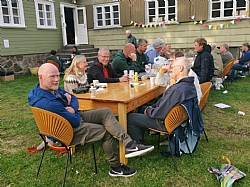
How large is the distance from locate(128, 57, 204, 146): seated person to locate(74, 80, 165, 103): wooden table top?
261 mm

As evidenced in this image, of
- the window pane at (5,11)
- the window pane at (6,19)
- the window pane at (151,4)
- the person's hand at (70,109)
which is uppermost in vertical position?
the window pane at (151,4)

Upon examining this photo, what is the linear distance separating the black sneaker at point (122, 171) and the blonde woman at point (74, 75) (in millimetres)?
1235

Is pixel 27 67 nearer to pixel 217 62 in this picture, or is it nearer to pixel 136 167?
pixel 217 62

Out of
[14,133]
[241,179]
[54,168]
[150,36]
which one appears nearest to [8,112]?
[14,133]

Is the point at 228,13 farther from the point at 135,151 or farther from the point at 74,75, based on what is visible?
the point at 135,151

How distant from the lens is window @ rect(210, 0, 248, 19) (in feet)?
29.8

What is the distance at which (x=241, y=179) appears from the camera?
2.40 metres

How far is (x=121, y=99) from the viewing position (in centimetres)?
262

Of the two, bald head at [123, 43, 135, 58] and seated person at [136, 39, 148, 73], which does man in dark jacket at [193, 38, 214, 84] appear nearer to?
seated person at [136, 39, 148, 73]

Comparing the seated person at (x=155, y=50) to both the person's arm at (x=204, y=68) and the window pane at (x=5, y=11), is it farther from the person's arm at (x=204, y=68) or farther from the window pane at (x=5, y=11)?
the window pane at (x=5, y=11)

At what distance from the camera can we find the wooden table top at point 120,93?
269 cm

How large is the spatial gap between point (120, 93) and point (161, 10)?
849cm

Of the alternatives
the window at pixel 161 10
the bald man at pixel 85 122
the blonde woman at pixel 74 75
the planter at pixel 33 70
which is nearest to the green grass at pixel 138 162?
the bald man at pixel 85 122

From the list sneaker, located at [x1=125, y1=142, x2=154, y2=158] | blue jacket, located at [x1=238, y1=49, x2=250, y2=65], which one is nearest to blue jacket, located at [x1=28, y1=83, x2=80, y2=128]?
sneaker, located at [x1=125, y1=142, x2=154, y2=158]
